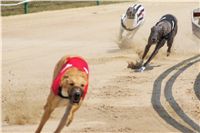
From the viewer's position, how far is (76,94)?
160 inches

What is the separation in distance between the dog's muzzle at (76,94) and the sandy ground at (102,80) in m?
1.47

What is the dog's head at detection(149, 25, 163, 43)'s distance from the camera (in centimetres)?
888

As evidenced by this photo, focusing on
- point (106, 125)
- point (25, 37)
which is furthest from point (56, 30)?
point (106, 125)

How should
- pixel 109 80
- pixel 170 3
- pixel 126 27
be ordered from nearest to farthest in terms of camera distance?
pixel 109 80 → pixel 126 27 → pixel 170 3

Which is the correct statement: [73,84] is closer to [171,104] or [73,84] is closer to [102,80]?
[171,104]

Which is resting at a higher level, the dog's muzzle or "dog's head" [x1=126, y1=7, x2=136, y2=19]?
the dog's muzzle

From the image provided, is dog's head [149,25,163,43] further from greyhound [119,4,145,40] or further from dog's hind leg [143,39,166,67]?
greyhound [119,4,145,40]

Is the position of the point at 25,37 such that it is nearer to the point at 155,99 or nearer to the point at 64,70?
A: the point at 155,99

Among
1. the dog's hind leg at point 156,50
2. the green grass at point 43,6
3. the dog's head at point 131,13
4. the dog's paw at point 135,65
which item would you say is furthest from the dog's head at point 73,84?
the green grass at point 43,6

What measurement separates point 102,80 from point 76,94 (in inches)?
150

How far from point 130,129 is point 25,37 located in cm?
663

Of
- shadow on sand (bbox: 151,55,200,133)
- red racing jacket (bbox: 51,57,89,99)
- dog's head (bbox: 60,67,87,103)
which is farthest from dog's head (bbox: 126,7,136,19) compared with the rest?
dog's head (bbox: 60,67,87,103)

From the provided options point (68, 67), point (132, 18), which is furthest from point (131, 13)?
point (68, 67)

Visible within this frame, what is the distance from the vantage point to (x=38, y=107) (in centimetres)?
631
